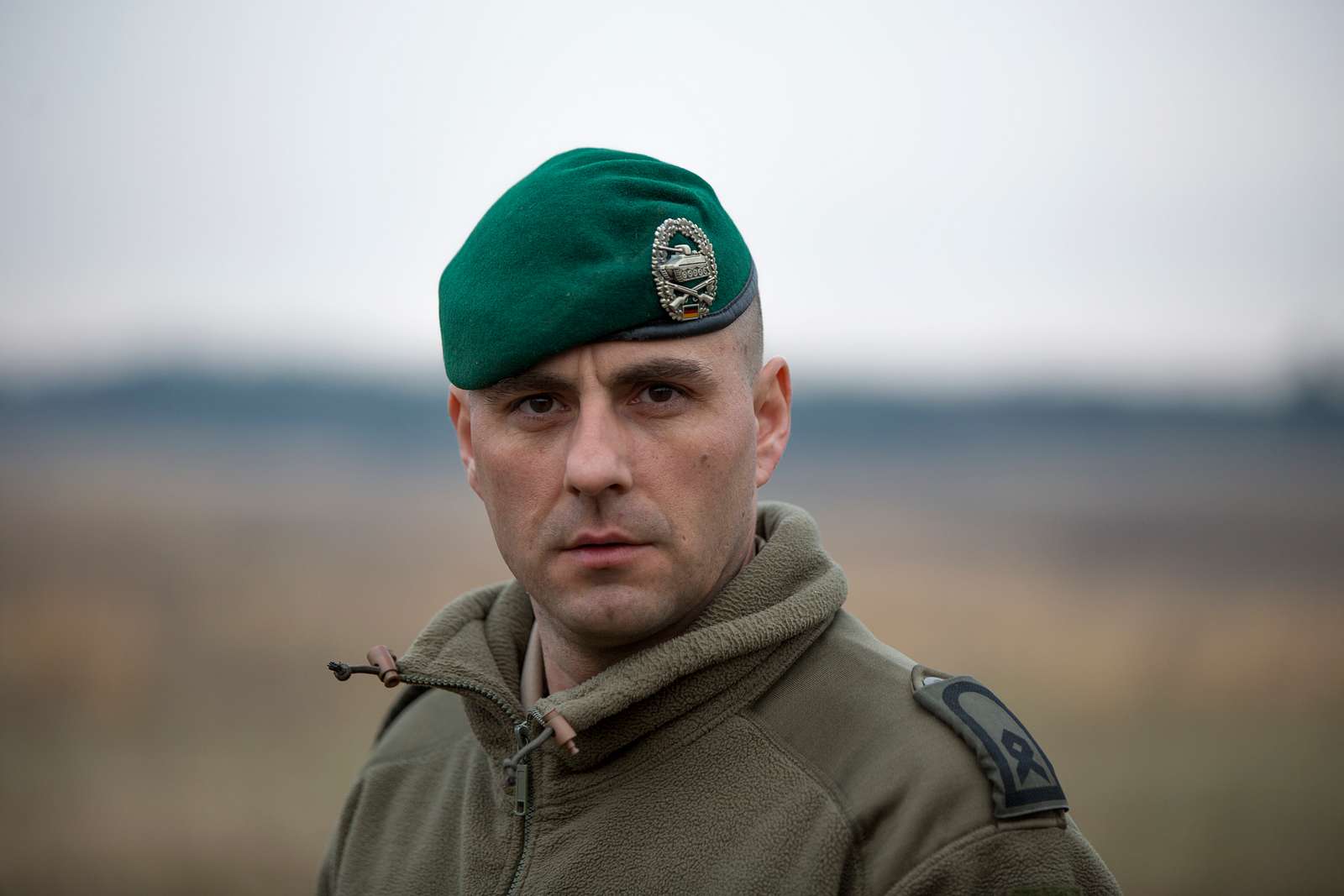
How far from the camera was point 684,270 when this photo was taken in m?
2.07

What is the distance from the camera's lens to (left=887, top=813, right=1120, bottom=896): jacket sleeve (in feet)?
5.71

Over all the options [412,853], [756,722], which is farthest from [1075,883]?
[412,853]

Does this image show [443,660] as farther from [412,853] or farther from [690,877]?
[690,877]

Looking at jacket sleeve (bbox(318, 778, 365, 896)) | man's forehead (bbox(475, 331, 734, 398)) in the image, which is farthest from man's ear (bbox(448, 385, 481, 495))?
jacket sleeve (bbox(318, 778, 365, 896))

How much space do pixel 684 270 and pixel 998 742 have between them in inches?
37.2

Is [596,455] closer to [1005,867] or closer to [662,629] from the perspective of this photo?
[662,629]

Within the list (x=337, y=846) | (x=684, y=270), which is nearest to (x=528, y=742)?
(x=337, y=846)

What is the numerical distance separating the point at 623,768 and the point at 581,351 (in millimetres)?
738

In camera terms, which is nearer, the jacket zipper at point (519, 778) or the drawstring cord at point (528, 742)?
the drawstring cord at point (528, 742)

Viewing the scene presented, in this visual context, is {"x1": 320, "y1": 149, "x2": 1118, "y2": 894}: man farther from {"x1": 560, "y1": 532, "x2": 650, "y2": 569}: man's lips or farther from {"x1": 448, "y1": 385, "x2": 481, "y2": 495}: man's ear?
{"x1": 448, "y1": 385, "x2": 481, "y2": 495}: man's ear

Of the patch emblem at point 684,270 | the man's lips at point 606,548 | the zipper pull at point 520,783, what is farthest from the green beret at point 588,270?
the zipper pull at point 520,783

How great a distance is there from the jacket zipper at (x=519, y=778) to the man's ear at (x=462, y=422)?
0.43m

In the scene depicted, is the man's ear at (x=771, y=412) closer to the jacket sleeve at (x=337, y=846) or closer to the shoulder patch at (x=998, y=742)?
the shoulder patch at (x=998, y=742)

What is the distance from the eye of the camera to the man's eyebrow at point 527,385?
6.82ft
